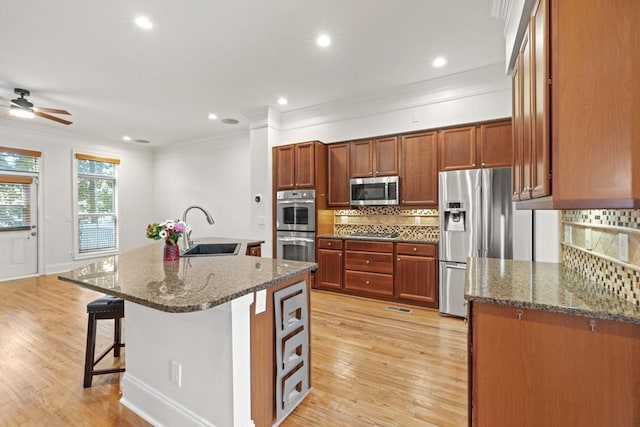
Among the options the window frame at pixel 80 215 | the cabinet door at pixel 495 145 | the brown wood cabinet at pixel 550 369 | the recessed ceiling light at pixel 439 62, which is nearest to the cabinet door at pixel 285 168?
the recessed ceiling light at pixel 439 62

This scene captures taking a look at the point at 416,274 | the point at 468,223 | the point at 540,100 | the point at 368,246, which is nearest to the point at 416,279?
the point at 416,274

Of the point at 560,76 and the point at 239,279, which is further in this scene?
the point at 239,279

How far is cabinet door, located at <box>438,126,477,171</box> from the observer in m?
3.62

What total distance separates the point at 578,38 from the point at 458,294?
2880mm

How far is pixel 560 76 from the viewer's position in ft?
3.74

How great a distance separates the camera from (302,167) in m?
4.56

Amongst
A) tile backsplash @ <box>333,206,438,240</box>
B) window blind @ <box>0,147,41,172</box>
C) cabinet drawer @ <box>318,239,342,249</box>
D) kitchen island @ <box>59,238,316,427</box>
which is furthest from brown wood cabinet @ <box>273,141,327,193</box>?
window blind @ <box>0,147,41,172</box>

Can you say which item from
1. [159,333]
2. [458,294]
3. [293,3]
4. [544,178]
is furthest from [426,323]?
[293,3]

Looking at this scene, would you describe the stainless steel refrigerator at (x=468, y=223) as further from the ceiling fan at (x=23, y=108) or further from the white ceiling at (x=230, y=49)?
the ceiling fan at (x=23, y=108)

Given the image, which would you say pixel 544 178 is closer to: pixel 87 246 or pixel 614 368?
pixel 614 368

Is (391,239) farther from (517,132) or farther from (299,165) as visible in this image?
(517,132)

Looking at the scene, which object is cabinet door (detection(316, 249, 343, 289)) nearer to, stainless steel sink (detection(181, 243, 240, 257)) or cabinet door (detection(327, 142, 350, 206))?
cabinet door (detection(327, 142, 350, 206))

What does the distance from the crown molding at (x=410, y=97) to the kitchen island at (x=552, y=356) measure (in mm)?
2915

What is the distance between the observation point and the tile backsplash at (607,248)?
1230 millimetres
